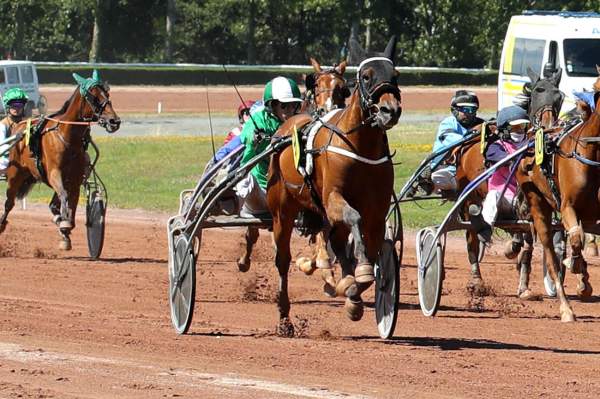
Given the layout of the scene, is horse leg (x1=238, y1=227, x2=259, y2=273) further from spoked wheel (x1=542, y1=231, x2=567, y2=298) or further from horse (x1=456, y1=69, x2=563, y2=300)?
spoked wheel (x1=542, y1=231, x2=567, y2=298)

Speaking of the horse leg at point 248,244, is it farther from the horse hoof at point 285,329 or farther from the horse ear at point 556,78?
the horse ear at point 556,78

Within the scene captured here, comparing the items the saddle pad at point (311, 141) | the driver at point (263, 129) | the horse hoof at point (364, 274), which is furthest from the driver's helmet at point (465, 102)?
the horse hoof at point (364, 274)

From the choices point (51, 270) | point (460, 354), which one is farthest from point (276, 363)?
point (51, 270)

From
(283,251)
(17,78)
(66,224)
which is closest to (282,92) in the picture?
(283,251)

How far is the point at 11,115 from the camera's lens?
57.0 ft

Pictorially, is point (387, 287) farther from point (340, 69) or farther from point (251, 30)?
point (251, 30)

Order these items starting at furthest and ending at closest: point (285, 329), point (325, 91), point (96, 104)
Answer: point (96, 104)
point (325, 91)
point (285, 329)

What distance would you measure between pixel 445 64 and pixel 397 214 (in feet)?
166

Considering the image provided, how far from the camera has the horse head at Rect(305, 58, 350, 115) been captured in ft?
37.0

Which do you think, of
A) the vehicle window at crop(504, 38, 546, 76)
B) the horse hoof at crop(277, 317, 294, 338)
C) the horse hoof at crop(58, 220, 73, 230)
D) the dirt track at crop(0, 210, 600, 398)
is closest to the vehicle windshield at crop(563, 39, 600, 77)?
the vehicle window at crop(504, 38, 546, 76)

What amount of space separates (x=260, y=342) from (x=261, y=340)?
11cm

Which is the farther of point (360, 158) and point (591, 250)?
point (591, 250)

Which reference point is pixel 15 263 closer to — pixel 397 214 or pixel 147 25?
pixel 397 214

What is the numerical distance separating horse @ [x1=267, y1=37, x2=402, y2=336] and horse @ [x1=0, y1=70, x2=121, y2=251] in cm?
629
